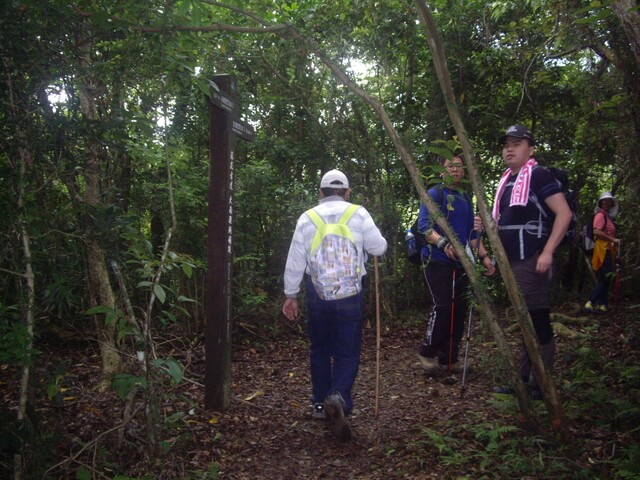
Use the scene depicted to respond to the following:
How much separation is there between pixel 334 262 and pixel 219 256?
98cm

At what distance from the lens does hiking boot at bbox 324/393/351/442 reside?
12.9 ft

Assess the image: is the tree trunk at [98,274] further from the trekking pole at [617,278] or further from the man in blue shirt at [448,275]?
the trekking pole at [617,278]

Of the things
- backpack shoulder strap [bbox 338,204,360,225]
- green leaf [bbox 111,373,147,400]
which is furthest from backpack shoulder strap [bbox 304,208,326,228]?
green leaf [bbox 111,373,147,400]

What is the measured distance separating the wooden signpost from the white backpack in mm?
773

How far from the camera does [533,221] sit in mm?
4207

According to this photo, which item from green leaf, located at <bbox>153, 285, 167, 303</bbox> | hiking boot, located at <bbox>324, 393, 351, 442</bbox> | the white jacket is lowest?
hiking boot, located at <bbox>324, 393, 351, 442</bbox>

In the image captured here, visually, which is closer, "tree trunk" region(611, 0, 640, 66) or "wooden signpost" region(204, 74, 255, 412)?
"tree trunk" region(611, 0, 640, 66)

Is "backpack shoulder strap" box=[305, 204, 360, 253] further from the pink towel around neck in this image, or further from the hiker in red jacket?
the hiker in red jacket

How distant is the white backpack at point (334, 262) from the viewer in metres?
4.16

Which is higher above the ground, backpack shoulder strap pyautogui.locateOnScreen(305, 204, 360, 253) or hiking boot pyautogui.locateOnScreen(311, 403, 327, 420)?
backpack shoulder strap pyautogui.locateOnScreen(305, 204, 360, 253)

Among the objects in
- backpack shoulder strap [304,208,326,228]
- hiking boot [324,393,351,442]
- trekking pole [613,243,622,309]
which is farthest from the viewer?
trekking pole [613,243,622,309]

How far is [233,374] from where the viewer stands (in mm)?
5891

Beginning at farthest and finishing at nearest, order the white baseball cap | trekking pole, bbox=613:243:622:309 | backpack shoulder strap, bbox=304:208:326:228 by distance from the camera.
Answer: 1. trekking pole, bbox=613:243:622:309
2. the white baseball cap
3. backpack shoulder strap, bbox=304:208:326:228

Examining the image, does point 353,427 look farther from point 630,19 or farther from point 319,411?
point 630,19
